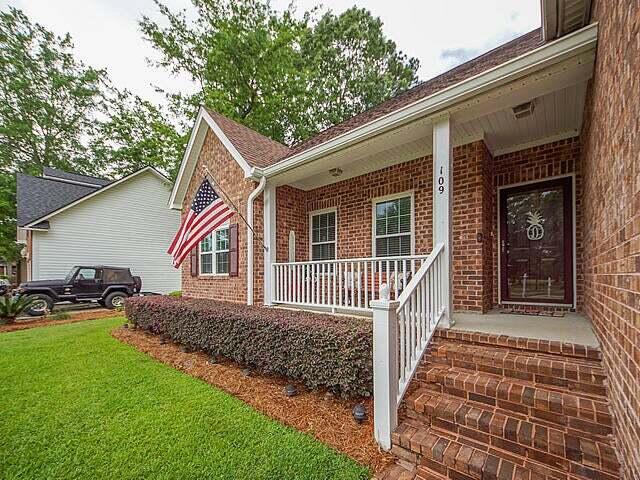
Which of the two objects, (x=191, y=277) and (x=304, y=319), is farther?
(x=191, y=277)

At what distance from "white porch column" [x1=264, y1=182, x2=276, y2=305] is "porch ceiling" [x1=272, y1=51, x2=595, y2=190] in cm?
66

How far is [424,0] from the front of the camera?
28.2ft

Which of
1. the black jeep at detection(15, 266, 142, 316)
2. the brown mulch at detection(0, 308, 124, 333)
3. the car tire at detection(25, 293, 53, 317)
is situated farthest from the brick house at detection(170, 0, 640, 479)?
the car tire at detection(25, 293, 53, 317)

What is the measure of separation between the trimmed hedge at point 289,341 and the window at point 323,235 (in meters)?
2.48

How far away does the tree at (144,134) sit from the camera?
635 inches

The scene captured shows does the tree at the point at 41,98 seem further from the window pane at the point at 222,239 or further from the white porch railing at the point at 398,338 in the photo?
the white porch railing at the point at 398,338

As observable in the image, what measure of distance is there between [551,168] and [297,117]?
1455cm

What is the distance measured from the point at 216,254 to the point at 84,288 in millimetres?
7650

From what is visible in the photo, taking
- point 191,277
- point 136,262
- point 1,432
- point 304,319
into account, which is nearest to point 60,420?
point 1,432

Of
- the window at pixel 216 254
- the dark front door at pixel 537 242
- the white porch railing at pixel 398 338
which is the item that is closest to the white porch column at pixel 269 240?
the window at pixel 216 254

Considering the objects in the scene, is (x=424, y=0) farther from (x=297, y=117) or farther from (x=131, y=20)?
(x=131, y=20)

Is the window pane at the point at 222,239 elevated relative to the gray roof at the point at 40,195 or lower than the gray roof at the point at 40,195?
lower

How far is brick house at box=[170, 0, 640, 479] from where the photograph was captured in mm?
1999

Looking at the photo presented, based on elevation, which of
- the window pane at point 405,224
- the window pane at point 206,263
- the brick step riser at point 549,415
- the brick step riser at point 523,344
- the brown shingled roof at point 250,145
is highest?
the brown shingled roof at point 250,145
